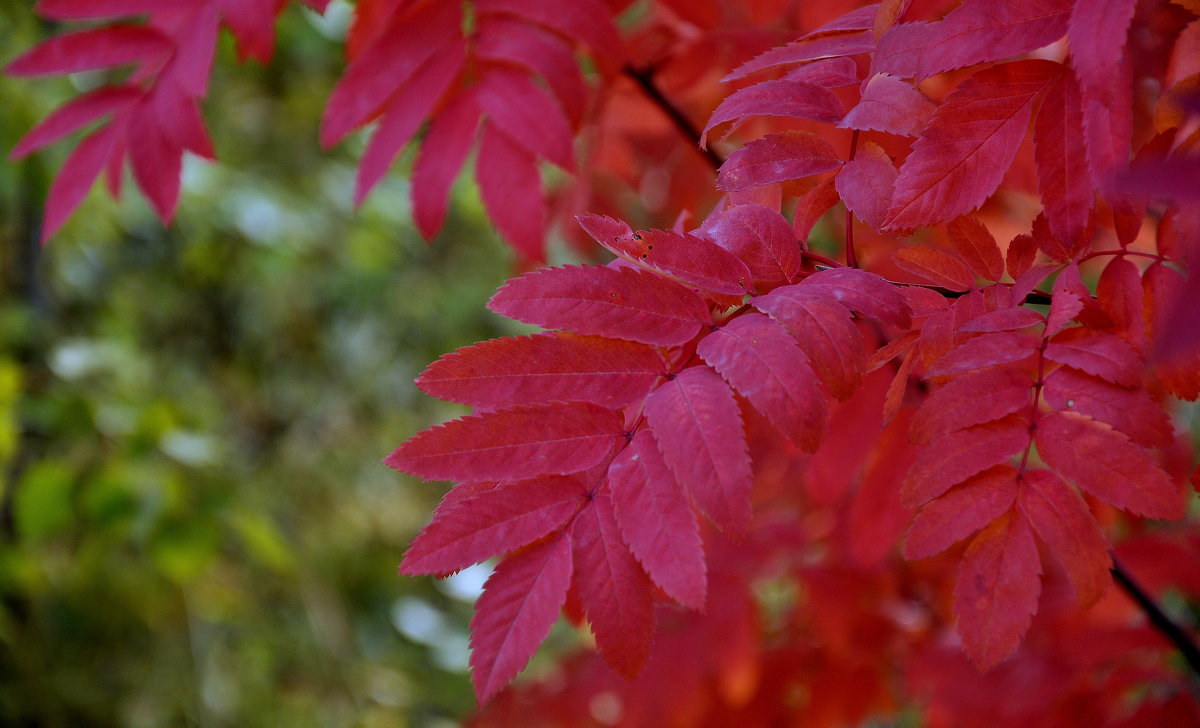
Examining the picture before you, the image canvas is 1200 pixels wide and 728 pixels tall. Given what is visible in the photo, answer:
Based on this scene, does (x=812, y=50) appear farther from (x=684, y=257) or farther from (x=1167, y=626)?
(x=1167, y=626)

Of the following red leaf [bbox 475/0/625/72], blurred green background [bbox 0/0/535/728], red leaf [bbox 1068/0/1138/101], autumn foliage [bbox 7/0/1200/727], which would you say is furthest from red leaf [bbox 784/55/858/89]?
blurred green background [bbox 0/0/535/728]

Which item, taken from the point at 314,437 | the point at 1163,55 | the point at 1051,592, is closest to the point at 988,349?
the point at 1163,55

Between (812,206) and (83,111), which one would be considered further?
(83,111)

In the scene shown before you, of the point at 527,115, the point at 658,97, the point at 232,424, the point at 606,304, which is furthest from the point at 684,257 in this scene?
the point at 232,424

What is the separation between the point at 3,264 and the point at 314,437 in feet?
2.63

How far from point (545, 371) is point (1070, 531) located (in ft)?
0.84

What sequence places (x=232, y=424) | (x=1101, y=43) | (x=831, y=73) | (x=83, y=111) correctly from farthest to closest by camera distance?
(x=232, y=424) → (x=83, y=111) → (x=831, y=73) → (x=1101, y=43)

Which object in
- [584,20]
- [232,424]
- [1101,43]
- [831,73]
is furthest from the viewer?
[232,424]

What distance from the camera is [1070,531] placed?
1.36 feet

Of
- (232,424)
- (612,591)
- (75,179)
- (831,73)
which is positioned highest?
(75,179)

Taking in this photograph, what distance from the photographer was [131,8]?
0.72 m

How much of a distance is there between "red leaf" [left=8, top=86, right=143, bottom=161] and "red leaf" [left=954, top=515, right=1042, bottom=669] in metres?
0.72

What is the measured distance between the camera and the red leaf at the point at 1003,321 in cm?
38

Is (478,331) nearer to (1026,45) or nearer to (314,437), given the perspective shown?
(314,437)
